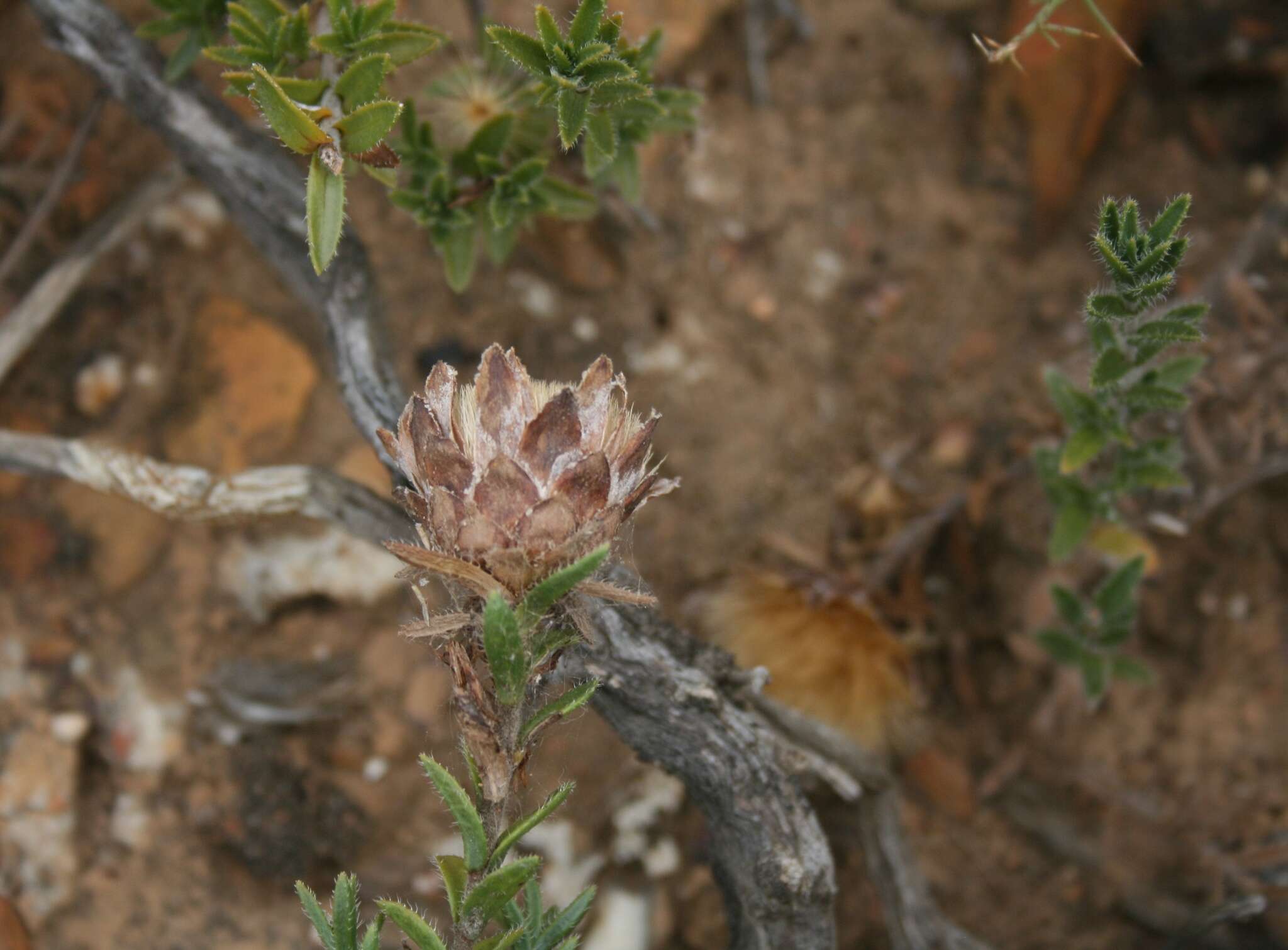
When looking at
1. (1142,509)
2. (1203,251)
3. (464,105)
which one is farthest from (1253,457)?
(464,105)

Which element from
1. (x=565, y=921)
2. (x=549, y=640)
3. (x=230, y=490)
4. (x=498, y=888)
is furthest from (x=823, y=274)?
(x=498, y=888)

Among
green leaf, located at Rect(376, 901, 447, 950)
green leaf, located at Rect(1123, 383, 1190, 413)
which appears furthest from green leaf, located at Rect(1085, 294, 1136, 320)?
green leaf, located at Rect(376, 901, 447, 950)

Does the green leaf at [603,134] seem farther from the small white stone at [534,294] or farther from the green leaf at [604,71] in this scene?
the small white stone at [534,294]

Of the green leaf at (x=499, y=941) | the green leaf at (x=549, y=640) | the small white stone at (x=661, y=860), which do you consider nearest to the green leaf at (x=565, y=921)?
the green leaf at (x=499, y=941)

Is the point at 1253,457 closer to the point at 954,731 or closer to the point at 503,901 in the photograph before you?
the point at 954,731

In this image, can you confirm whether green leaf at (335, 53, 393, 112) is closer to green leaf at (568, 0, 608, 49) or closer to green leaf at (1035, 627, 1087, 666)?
green leaf at (568, 0, 608, 49)

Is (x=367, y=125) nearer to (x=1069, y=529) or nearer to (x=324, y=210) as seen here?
(x=324, y=210)

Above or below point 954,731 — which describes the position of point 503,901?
below
